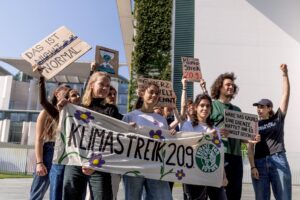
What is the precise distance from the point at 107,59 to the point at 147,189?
283 centimetres

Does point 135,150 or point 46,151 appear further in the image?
point 46,151

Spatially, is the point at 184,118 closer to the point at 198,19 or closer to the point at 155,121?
the point at 155,121

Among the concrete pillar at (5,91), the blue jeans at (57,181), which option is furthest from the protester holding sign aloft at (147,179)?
the concrete pillar at (5,91)

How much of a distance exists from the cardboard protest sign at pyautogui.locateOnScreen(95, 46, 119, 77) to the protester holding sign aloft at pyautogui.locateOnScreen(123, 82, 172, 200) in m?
1.80

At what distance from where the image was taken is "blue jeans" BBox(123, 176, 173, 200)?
371cm

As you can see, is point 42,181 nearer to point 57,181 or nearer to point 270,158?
point 57,181

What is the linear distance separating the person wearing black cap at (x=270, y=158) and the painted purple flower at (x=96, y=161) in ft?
6.89

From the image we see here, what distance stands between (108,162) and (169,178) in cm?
79

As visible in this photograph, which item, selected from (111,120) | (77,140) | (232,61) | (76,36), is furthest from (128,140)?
(232,61)

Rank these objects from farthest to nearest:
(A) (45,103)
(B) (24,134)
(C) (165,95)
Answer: (B) (24,134), (C) (165,95), (A) (45,103)

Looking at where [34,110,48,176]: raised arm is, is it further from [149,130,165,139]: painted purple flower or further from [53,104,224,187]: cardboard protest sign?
[149,130,165,139]: painted purple flower

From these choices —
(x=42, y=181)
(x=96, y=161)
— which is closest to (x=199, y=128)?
(x=96, y=161)

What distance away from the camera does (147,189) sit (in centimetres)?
389

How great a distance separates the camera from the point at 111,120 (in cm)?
374
